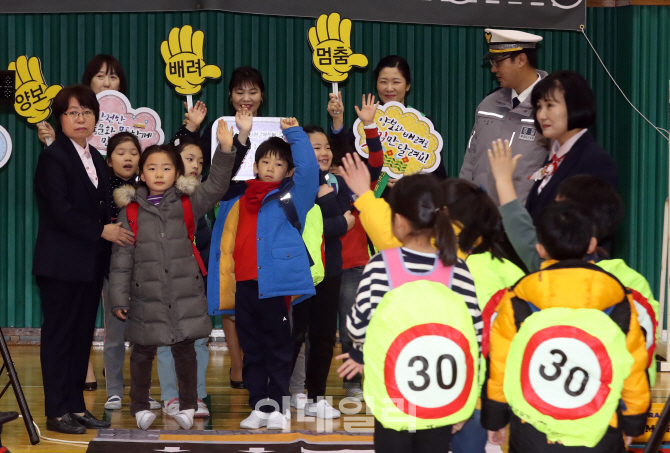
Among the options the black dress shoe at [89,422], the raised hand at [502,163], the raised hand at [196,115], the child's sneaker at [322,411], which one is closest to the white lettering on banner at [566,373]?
the raised hand at [502,163]

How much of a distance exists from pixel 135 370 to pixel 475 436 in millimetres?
1803

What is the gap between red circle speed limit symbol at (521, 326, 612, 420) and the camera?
227 cm

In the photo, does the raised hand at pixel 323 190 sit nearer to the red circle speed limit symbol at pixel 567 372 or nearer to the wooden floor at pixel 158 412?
the wooden floor at pixel 158 412

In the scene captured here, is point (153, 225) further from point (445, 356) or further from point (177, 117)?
point (177, 117)

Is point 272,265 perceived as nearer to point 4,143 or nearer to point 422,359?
point 422,359

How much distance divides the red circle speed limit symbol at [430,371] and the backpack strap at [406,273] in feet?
0.49

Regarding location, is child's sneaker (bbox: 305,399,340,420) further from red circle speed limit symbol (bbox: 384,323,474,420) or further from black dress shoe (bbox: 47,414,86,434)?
red circle speed limit symbol (bbox: 384,323,474,420)

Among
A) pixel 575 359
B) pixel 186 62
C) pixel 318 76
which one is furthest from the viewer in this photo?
pixel 318 76

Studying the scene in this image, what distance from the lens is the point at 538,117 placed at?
298 cm

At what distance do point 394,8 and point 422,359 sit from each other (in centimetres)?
386

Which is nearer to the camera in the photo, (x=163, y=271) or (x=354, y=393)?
(x=163, y=271)

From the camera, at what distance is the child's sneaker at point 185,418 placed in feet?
12.1

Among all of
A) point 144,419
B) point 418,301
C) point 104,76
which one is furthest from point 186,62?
point 418,301

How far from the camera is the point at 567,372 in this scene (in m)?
2.29
